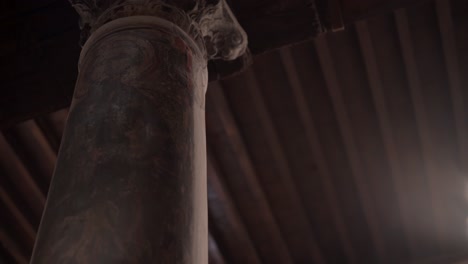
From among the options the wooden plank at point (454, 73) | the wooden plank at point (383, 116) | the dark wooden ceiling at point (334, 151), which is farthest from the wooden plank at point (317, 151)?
the wooden plank at point (454, 73)

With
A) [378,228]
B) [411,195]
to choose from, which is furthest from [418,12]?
[378,228]

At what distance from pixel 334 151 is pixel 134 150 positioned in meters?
3.78

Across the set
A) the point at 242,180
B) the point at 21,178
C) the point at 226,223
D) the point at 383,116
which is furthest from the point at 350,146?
the point at 21,178

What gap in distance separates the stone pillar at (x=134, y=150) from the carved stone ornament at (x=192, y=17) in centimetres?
1

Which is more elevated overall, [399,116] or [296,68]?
[296,68]

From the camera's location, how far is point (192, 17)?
3.34 m

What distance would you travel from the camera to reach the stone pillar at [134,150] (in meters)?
1.91

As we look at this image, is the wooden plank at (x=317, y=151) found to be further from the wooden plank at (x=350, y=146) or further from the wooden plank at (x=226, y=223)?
the wooden plank at (x=226, y=223)

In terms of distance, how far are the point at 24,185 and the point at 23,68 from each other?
6.18 feet

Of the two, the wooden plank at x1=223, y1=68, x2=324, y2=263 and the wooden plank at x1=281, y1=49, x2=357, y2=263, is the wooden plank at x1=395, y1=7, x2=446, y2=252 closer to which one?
the wooden plank at x1=281, y1=49, x2=357, y2=263

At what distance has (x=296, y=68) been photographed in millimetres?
5238

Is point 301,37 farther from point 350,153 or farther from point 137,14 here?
point 350,153

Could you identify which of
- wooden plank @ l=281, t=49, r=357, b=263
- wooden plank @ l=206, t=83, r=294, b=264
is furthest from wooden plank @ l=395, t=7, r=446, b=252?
wooden plank @ l=206, t=83, r=294, b=264

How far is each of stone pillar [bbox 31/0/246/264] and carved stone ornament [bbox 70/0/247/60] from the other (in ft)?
0.04
